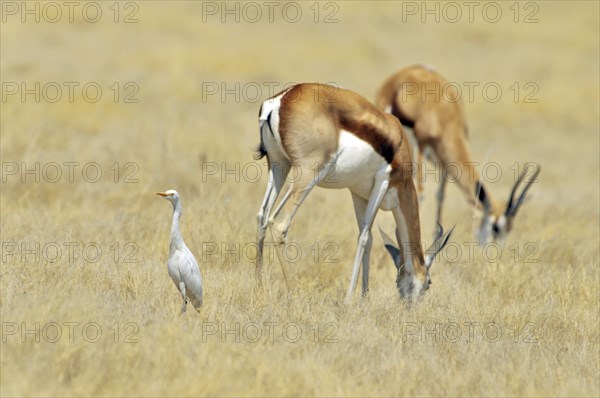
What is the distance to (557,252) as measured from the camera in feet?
31.0

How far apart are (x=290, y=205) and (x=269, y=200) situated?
0.24 m

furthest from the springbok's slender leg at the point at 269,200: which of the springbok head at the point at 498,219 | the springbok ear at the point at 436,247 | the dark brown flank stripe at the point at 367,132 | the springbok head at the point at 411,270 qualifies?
the springbok head at the point at 498,219

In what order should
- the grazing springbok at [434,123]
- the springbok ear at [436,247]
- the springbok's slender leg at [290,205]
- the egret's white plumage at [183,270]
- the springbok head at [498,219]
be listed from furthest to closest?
the grazing springbok at [434,123] < the springbok head at [498,219] < the springbok ear at [436,247] < the springbok's slender leg at [290,205] < the egret's white plumage at [183,270]

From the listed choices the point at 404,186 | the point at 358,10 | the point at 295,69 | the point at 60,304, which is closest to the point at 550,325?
the point at 404,186

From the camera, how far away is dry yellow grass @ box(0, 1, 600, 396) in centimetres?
494

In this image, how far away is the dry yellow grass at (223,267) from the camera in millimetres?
4941

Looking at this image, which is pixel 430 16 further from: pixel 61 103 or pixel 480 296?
pixel 480 296

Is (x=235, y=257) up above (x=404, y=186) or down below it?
below

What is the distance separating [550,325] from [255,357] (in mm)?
2620

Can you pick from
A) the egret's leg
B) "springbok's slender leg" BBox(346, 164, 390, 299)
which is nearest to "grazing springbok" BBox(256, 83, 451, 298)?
"springbok's slender leg" BBox(346, 164, 390, 299)

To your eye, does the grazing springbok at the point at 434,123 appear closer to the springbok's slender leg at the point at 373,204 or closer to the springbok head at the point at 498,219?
the springbok head at the point at 498,219

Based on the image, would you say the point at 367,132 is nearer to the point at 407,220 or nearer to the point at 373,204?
the point at 373,204

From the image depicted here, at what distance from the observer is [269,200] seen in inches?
283

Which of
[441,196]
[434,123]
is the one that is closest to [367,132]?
[441,196]
